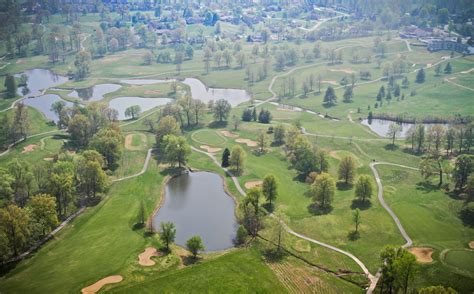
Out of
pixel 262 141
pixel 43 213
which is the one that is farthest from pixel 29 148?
pixel 262 141

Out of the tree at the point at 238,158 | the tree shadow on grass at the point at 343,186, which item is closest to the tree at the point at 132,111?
the tree at the point at 238,158

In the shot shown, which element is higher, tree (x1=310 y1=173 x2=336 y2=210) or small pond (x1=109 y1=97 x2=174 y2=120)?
small pond (x1=109 y1=97 x2=174 y2=120)

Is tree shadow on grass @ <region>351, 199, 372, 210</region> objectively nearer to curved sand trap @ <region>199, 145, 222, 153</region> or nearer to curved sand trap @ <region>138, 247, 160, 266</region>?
curved sand trap @ <region>138, 247, 160, 266</region>

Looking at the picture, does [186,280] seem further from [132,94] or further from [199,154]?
[132,94]

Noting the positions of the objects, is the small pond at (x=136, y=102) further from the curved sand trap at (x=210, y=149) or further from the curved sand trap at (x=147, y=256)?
the curved sand trap at (x=147, y=256)

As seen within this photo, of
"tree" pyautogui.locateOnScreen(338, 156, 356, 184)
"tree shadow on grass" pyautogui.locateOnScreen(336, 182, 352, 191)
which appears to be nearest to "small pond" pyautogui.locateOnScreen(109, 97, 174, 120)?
"tree" pyautogui.locateOnScreen(338, 156, 356, 184)

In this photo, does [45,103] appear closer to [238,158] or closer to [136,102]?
[136,102]
